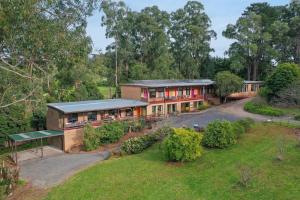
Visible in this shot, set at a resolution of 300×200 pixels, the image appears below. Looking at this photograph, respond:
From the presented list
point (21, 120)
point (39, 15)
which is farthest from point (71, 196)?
point (21, 120)

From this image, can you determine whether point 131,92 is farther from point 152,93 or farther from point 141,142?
point 141,142

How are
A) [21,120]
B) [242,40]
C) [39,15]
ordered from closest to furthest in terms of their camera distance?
[39,15] < [21,120] < [242,40]

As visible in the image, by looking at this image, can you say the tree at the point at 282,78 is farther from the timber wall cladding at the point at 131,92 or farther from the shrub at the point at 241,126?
the timber wall cladding at the point at 131,92

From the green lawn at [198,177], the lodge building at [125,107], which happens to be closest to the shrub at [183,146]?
the green lawn at [198,177]

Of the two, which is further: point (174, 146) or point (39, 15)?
point (174, 146)

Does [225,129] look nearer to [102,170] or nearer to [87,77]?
[102,170]

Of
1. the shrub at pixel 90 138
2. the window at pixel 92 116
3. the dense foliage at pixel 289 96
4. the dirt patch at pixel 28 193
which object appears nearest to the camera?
the dirt patch at pixel 28 193

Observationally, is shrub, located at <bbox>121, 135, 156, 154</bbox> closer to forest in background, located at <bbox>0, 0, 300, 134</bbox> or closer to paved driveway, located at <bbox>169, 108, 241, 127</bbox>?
paved driveway, located at <bbox>169, 108, 241, 127</bbox>
